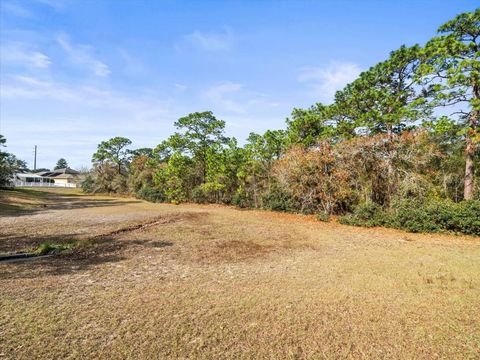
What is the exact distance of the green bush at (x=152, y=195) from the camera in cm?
2276

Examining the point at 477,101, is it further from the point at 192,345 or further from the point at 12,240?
the point at 12,240

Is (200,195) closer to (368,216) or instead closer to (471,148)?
(368,216)

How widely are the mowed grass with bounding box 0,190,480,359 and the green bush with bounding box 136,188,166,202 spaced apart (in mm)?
15741

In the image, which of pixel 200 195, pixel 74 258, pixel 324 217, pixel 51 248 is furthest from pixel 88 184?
pixel 74 258

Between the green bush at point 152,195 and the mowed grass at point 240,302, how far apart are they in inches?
620

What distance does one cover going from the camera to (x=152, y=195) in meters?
23.3

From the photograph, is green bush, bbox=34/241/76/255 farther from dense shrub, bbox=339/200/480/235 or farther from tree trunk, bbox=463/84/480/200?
tree trunk, bbox=463/84/480/200

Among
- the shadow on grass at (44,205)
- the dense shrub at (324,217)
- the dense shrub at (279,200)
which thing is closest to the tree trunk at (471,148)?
the dense shrub at (324,217)

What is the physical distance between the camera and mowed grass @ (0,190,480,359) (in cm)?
262

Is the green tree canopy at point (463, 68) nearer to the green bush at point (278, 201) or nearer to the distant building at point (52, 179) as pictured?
the green bush at point (278, 201)

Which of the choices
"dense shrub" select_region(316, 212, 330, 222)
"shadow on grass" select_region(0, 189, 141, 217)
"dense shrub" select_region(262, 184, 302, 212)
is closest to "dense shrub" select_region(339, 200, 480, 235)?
"dense shrub" select_region(316, 212, 330, 222)

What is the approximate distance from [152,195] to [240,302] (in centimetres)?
2109

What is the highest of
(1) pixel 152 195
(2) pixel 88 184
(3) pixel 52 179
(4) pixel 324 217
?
(3) pixel 52 179

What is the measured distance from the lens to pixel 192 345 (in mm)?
2639
